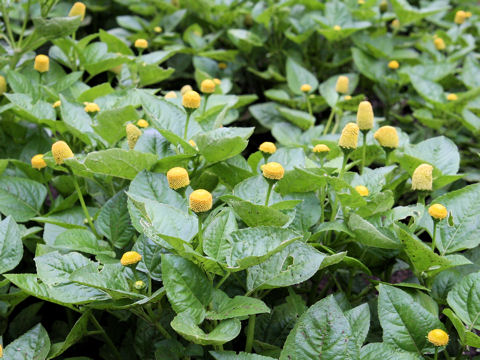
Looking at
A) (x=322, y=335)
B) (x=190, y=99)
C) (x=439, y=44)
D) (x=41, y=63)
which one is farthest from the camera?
(x=439, y=44)

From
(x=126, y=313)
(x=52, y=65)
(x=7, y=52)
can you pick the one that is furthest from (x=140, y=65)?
(x=126, y=313)

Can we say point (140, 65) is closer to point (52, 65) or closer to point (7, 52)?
point (52, 65)

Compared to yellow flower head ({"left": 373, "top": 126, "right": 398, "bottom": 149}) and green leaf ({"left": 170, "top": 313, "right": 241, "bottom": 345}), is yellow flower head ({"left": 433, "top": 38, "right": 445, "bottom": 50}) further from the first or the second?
green leaf ({"left": 170, "top": 313, "right": 241, "bottom": 345})

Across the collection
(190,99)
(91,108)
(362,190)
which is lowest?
(362,190)

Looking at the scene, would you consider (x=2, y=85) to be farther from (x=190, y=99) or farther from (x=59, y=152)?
(x=190, y=99)

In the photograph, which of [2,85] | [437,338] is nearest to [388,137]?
[437,338]
